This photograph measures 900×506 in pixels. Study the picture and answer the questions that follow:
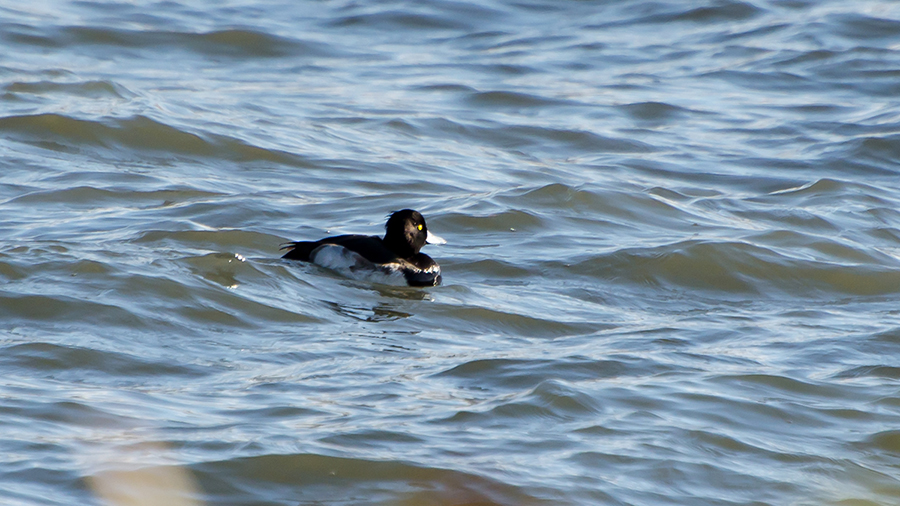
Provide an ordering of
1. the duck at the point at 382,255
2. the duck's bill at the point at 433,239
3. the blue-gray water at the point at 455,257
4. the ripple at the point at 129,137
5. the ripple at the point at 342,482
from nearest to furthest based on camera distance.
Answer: the ripple at the point at 342,482 < the blue-gray water at the point at 455,257 < the duck at the point at 382,255 < the duck's bill at the point at 433,239 < the ripple at the point at 129,137

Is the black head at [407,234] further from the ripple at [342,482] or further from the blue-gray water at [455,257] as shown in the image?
the ripple at [342,482]

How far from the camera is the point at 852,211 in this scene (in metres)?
9.70

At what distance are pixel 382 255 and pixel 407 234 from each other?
225mm

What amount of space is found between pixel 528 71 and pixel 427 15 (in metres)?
2.95

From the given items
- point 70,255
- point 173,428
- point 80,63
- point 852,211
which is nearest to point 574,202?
point 852,211

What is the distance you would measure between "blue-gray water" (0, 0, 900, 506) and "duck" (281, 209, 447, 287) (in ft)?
0.43

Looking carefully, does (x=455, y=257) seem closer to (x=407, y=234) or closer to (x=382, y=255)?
(x=407, y=234)

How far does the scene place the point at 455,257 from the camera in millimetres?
8719

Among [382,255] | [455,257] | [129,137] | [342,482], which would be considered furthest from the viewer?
[129,137]

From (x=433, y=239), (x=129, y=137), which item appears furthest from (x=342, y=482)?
(x=129, y=137)

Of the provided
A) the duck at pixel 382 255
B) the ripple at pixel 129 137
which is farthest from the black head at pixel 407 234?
the ripple at pixel 129 137

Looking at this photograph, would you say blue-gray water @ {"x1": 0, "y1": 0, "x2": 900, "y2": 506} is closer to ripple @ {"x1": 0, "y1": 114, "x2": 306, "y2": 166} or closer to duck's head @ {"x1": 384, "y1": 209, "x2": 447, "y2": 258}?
ripple @ {"x1": 0, "y1": 114, "x2": 306, "y2": 166}

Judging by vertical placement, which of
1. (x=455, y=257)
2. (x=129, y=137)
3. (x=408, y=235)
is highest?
(x=129, y=137)

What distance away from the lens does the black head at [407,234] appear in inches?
327
